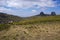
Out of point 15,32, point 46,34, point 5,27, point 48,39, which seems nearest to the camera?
point 48,39

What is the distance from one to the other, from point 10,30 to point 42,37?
9.29 meters

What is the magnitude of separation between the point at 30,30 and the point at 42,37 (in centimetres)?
490

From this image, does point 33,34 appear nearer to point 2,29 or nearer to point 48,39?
point 48,39

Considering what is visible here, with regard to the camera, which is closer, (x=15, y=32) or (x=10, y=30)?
(x=15, y=32)

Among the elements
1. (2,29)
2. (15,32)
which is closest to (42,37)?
(15,32)

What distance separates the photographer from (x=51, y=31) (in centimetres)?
3144

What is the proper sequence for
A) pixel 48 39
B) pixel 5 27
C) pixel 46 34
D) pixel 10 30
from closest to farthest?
pixel 48 39, pixel 46 34, pixel 10 30, pixel 5 27

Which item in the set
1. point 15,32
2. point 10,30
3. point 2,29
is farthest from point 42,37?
point 2,29

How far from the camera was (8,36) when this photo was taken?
3056cm

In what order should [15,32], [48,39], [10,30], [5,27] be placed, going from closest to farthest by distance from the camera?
[48,39]
[15,32]
[10,30]
[5,27]

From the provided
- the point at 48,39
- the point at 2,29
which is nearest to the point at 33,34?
the point at 48,39

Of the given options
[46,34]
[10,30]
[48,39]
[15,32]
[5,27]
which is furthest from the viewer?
[5,27]

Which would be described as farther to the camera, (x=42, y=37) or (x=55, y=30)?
(x=55, y=30)

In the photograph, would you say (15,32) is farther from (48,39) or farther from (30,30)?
(48,39)
